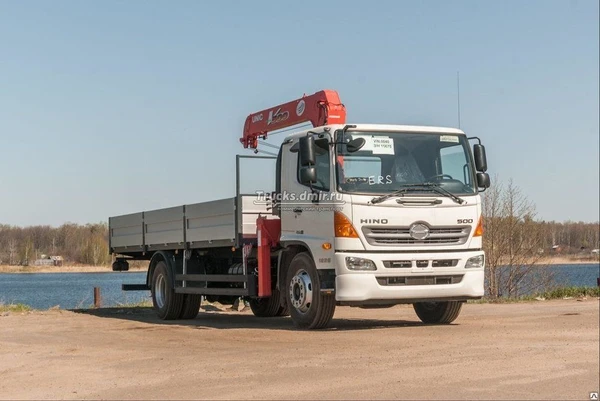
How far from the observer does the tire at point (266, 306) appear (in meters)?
18.2

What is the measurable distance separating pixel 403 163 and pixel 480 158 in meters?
1.30

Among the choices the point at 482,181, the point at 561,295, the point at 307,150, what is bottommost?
the point at 561,295

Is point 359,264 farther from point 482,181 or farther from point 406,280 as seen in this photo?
point 482,181

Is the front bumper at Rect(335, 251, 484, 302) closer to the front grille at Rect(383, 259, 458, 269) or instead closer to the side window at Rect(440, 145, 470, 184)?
the front grille at Rect(383, 259, 458, 269)

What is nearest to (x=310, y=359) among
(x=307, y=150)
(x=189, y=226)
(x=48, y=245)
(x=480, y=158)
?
(x=307, y=150)

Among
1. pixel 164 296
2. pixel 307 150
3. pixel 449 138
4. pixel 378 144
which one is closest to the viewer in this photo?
pixel 307 150

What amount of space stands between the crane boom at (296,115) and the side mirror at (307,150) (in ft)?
8.25

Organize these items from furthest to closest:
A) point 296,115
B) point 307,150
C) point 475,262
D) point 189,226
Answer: point 189,226 → point 296,115 → point 475,262 → point 307,150

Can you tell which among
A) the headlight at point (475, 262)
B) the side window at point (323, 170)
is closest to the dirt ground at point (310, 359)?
the headlight at point (475, 262)

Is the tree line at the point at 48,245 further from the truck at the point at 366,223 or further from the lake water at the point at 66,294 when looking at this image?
the truck at the point at 366,223

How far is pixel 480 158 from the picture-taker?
13.9m

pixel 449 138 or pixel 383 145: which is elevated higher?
pixel 449 138

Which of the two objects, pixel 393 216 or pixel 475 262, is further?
pixel 475 262

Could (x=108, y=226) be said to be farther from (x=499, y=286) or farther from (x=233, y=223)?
(x=499, y=286)
